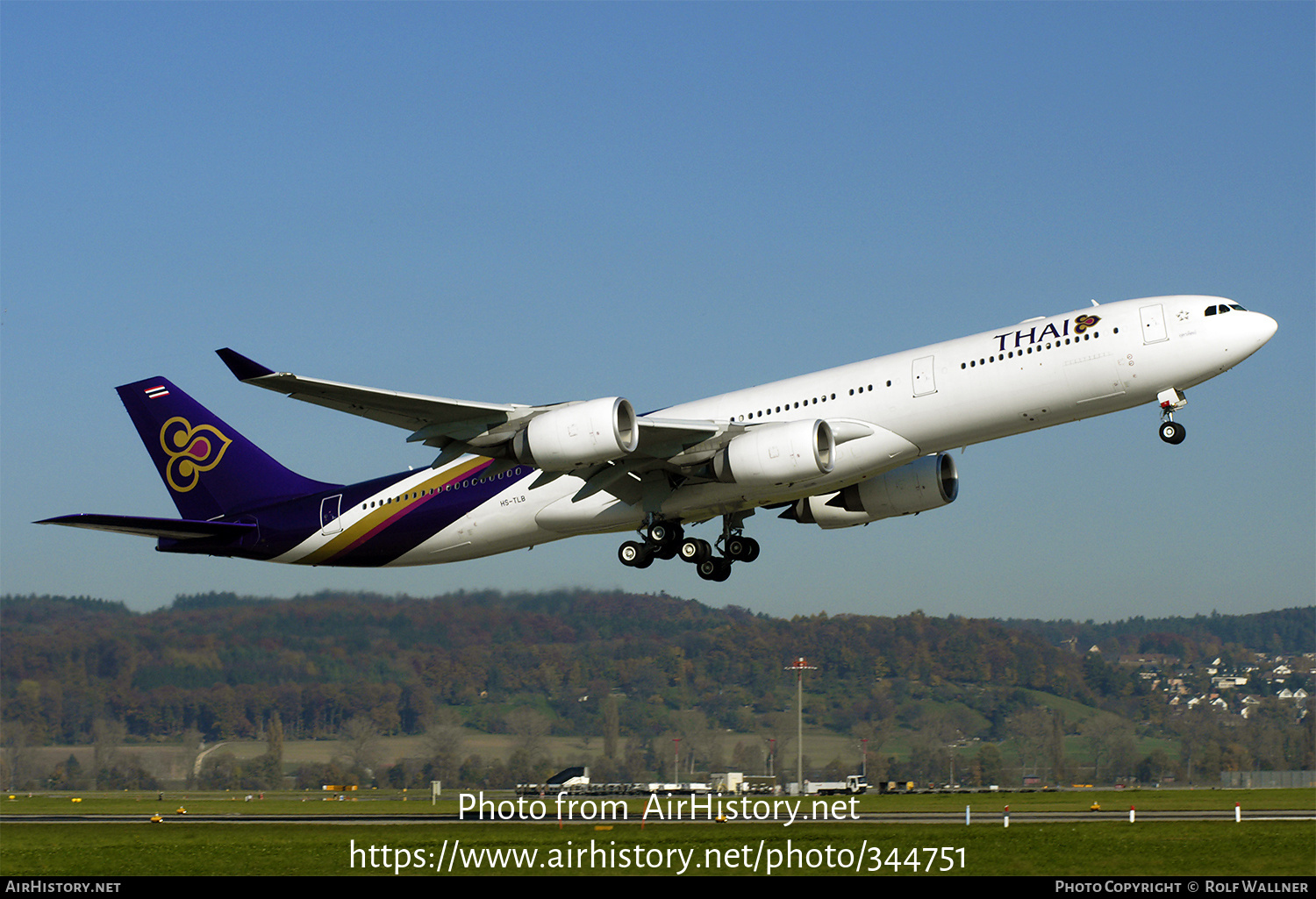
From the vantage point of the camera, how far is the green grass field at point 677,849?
2167cm

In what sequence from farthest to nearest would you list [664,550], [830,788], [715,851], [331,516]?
[830,788] < [331,516] < [664,550] < [715,851]

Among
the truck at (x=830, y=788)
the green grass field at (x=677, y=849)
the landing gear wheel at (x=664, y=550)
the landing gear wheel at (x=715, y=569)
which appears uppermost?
the landing gear wheel at (x=664, y=550)

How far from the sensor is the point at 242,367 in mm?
25359

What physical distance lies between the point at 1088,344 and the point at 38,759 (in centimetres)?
4651

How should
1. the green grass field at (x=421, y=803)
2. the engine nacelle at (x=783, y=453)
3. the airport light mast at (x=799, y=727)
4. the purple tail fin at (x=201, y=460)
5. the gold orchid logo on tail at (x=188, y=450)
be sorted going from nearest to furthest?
the engine nacelle at (x=783, y=453) → the green grass field at (x=421, y=803) → the purple tail fin at (x=201, y=460) → the gold orchid logo on tail at (x=188, y=450) → the airport light mast at (x=799, y=727)

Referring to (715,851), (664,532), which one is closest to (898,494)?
(664,532)

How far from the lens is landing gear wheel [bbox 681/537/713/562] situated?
33.5 m

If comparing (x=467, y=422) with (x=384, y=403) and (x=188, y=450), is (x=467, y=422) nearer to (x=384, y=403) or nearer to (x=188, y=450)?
(x=384, y=403)

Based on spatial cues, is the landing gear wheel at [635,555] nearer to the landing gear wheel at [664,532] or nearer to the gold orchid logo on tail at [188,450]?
the landing gear wheel at [664,532]

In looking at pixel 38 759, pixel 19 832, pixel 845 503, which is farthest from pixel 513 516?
pixel 38 759

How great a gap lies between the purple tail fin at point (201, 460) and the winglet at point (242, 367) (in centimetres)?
1123

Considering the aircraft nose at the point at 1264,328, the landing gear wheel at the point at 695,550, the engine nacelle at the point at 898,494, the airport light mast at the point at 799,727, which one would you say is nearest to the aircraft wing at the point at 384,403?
the landing gear wheel at the point at 695,550

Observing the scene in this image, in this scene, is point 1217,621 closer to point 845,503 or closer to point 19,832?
point 845,503

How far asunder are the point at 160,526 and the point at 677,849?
1823cm
